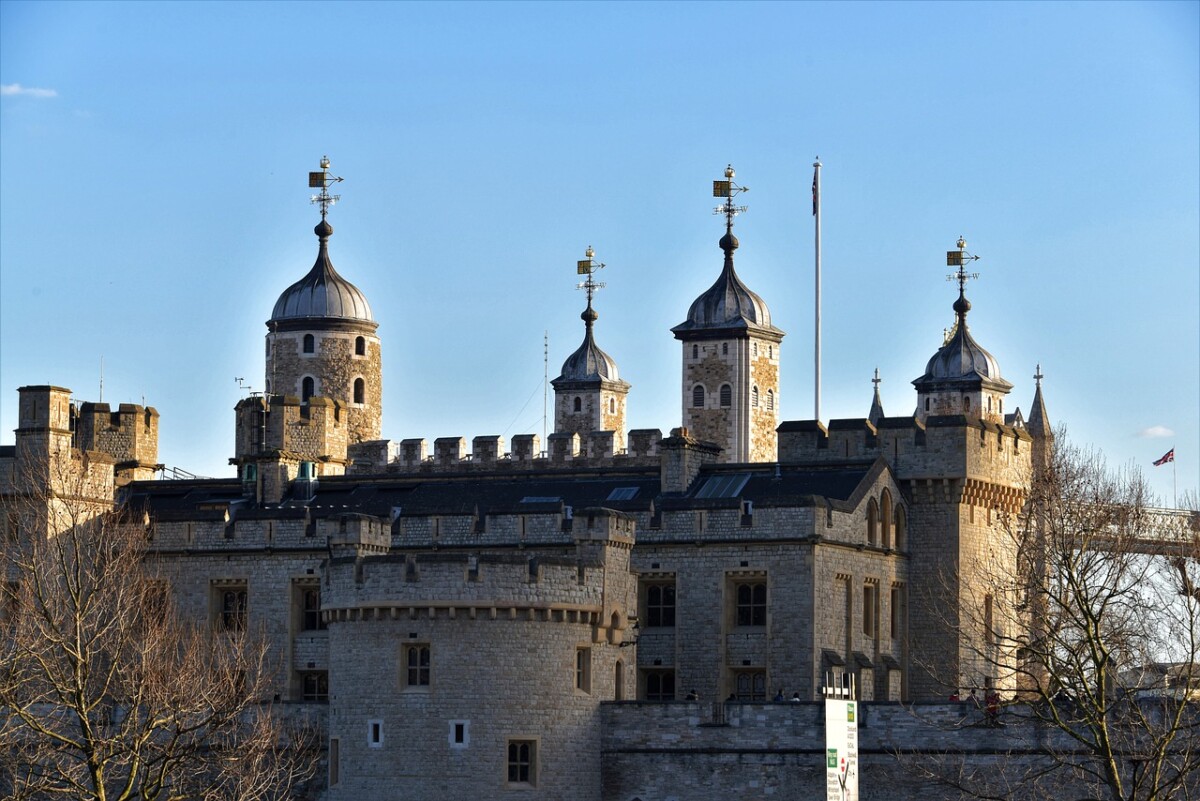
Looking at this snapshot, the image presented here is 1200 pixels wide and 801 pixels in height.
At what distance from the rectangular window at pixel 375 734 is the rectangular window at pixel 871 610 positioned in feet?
54.7

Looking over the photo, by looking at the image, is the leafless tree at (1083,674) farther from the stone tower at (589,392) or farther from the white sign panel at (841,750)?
the stone tower at (589,392)

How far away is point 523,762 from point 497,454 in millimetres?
31352

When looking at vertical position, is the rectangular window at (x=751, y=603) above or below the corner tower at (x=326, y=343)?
below

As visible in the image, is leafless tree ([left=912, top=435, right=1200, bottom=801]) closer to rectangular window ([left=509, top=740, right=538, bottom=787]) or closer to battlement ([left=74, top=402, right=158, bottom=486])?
rectangular window ([left=509, top=740, right=538, bottom=787])

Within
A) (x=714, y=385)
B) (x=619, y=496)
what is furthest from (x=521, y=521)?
(x=714, y=385)

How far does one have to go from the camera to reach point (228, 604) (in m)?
84.9

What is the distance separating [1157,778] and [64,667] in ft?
103

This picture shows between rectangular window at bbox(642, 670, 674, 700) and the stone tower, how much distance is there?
49116 millimetres

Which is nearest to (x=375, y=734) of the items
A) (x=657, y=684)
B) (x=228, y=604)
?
(x=657, y=684)

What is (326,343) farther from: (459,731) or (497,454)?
(459,731)

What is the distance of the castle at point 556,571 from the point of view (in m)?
69.4

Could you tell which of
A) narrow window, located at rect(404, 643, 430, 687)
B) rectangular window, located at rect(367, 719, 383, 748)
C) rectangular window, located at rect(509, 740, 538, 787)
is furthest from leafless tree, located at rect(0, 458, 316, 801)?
rectangular window, located at rect(509, 740, 538, 787)

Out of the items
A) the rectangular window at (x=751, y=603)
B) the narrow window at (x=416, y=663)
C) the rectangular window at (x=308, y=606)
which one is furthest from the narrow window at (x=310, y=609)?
the narrow window at (x=416, y=663)

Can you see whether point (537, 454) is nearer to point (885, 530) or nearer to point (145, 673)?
point (885, 530)
